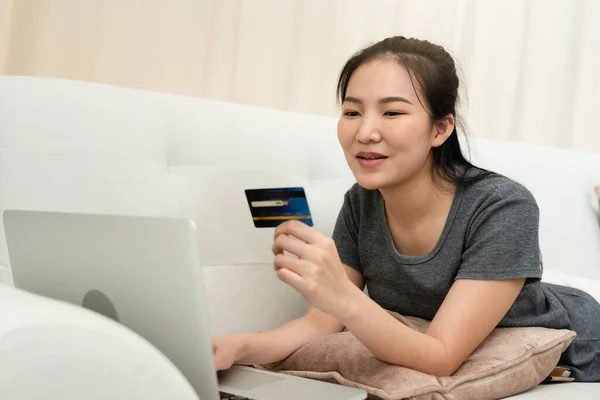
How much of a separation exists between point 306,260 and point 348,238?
1.70 ft

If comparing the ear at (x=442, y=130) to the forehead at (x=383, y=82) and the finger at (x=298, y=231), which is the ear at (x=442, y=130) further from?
the finger at (x=298, y=231)

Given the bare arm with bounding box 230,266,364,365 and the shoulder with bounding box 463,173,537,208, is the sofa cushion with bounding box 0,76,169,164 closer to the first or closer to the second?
the bare arm with bounding box 230,266,364,365

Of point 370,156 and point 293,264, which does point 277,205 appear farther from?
point 370,156

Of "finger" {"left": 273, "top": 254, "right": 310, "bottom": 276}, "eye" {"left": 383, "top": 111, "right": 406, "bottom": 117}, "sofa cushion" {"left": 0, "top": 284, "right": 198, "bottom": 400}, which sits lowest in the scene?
"sofa cushion" {"left": 0, "top": 284, "right": 198, "bottom": 400}

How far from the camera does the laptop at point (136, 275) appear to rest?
2.29 feet

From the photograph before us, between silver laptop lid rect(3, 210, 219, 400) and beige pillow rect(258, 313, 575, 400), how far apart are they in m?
0.36

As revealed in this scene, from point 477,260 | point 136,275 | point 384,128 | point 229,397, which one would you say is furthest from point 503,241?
point 136,275

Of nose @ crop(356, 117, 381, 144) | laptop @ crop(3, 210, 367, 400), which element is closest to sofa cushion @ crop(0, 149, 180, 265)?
laptop @ crop(3, 210, 367, 400)

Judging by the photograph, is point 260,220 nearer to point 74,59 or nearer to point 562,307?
point 562,307

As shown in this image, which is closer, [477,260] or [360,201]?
[477,260]

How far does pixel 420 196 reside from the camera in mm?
1259

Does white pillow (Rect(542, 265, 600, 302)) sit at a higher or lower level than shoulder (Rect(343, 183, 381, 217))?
lower

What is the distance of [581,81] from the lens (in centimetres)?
310

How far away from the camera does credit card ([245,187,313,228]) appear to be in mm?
863
